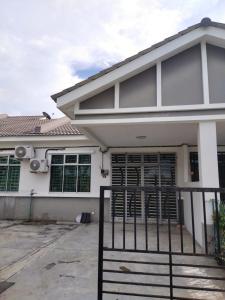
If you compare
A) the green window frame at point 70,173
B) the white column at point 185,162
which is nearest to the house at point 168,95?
the white column at point 185,162

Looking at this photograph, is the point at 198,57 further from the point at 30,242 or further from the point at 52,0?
the point at 30,242

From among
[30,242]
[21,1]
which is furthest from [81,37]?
[30,242]

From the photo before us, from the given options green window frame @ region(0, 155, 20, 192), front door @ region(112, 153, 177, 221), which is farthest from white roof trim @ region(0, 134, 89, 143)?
front door @ region(112, 153, 177, 221)

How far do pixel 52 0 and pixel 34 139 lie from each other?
523 cm

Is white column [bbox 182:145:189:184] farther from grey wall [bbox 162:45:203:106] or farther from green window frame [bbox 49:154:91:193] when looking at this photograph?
green window frame [bbox 49:154:91:193]

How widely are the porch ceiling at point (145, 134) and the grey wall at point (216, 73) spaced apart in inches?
34.3

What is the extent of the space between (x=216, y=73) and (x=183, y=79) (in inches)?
27.4

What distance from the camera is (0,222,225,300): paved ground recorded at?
3.15 metres

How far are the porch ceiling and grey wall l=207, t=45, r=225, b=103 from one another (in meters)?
0.87

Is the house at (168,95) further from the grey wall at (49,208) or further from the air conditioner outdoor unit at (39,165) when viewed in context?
the grey wall at (49,208)

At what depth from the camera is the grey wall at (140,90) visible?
17.0ft

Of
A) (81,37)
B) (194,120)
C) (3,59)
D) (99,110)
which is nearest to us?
(194,120)

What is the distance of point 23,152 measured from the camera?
30.8ft

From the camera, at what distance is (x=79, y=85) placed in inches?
205
